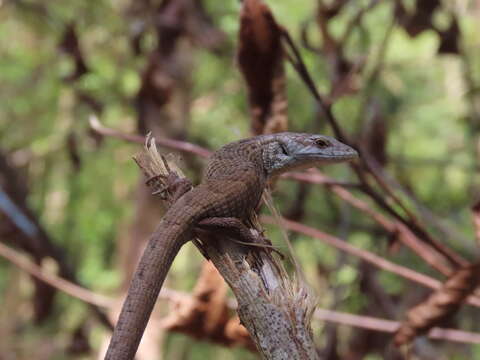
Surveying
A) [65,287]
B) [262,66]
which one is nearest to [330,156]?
[262,66]

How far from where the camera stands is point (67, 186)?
6.81m

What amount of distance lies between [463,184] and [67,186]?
4.36 meters

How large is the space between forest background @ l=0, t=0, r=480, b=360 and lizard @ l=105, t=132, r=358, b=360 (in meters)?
0.41

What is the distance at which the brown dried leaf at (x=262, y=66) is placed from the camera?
297 cm

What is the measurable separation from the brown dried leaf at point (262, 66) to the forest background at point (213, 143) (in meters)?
0.01

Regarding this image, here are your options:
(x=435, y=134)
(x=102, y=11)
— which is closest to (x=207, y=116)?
(x=102, y=11)

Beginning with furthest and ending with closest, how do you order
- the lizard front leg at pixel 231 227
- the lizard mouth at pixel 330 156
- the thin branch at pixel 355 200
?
the thin branch at pixel 355 200
the lizard mouth at pixel 330 156
the lizard front leg at pixel 231 227

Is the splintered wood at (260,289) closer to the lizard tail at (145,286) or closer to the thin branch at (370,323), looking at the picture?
the lizard tail at (145,286)

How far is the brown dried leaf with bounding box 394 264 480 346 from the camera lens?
2.75 m

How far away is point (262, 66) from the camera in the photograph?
10.4 feet

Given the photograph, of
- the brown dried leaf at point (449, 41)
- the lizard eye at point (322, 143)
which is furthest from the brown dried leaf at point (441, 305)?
the brown dried leaf at point (449, 41)

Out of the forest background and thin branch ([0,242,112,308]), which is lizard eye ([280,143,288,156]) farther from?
thin branch ([0,242,112,308])

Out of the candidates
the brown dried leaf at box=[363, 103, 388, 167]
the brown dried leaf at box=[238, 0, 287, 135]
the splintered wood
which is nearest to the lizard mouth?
the brown dried leaf at box=[238, 0, 287, 135]

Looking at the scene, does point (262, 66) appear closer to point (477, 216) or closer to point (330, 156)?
point (330, 156)
